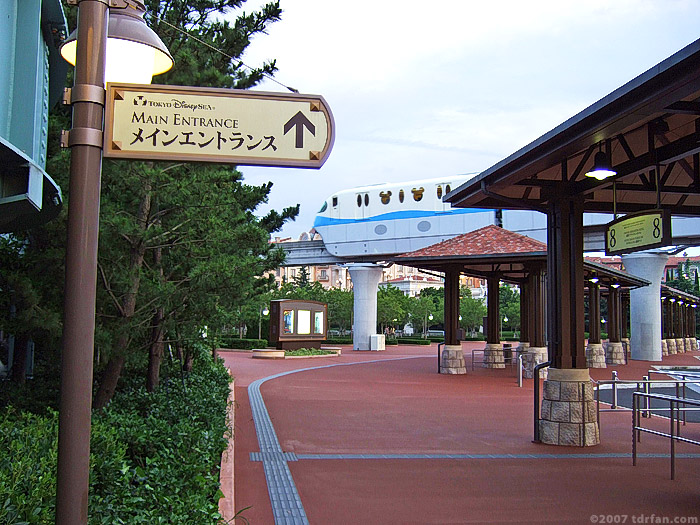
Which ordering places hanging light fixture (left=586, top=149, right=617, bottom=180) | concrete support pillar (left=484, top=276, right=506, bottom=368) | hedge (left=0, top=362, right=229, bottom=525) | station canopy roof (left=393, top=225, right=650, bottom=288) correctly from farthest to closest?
concrete support pillar (left=484, top=276, right=506, bottom=368)
station canopy roof (left=393, top=225, right=650, bottom=288)
hanging light fixture (left=586, top=149, right=617, bottom=180)
hedge (left=0, top=362, right=229, bottom=525)

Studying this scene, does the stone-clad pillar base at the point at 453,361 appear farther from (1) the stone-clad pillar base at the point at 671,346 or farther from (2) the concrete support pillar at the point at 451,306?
(1) the stone-clad pillar base at the point at 671,346

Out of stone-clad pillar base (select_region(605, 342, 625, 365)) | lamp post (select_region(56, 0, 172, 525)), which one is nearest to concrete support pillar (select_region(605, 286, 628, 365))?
stone-clad pillar base (select_region(605, 342, 625, 365))

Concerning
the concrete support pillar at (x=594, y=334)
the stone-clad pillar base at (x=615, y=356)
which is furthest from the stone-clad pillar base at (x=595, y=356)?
the stone-clad pillar base at (x=615, y=356)

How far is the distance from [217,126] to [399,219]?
3641 cm

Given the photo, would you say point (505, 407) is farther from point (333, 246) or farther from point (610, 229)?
point (333, 246)

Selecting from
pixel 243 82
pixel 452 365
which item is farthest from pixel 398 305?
pixel 243 82

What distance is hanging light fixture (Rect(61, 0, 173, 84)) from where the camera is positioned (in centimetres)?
354

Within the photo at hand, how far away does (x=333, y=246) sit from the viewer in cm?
4325

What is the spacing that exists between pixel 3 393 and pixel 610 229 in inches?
376

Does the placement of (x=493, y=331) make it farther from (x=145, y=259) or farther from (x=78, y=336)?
(x=78, y=336)

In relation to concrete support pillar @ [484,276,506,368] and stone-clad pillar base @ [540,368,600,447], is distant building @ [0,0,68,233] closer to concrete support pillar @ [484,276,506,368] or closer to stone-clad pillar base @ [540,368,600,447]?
stone-clad pillar base @ [540,368,600,447]

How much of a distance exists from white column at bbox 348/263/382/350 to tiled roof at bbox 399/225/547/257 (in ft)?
61.7

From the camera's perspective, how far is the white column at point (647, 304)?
34844 mm

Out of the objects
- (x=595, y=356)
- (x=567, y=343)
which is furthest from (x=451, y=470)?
(x=595, y=356)
